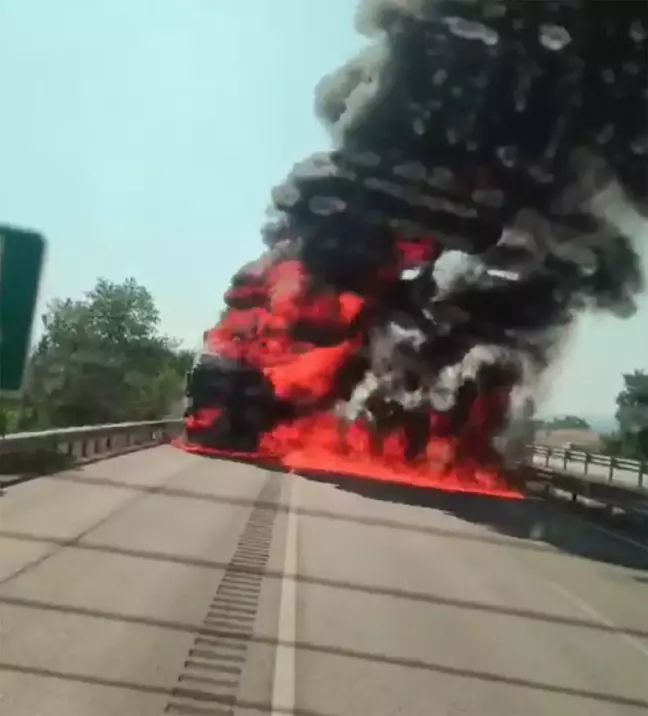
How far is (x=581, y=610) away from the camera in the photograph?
7980 mm

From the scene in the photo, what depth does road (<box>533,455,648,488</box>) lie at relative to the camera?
1752 centimetres

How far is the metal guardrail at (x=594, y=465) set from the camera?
55.9 feet

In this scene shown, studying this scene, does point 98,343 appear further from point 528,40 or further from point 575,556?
point 528,40

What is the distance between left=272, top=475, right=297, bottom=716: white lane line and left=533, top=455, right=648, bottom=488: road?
31.4 feet

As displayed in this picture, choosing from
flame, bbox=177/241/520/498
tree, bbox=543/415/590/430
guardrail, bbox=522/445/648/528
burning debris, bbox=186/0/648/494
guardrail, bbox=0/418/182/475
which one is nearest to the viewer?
guardrail, bbox=0/418/182/475

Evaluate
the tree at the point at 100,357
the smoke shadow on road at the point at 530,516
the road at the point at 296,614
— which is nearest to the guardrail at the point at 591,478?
the smoke shadow on road at the point at 530,516

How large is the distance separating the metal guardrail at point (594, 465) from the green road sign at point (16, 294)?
13.0m

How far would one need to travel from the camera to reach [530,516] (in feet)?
51.8

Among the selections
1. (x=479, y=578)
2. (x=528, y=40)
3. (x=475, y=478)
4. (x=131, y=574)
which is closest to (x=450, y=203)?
(x=528, y=40)

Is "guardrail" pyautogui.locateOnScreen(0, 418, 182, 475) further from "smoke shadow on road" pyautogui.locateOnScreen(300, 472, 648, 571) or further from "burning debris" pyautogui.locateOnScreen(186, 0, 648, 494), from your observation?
"smoke shadow on road" pyautogui.locateOnScreen(300, 472, 648, 571)

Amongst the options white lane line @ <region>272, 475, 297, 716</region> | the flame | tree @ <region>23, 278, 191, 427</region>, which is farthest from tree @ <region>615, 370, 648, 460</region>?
tree @ <region>23, 278, 191, 427</region>

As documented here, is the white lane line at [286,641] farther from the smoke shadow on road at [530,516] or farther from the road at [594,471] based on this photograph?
the road at [594,471]

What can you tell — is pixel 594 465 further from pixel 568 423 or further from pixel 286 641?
pixel 286 641

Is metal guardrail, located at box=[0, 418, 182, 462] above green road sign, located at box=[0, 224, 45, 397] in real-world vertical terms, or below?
below
